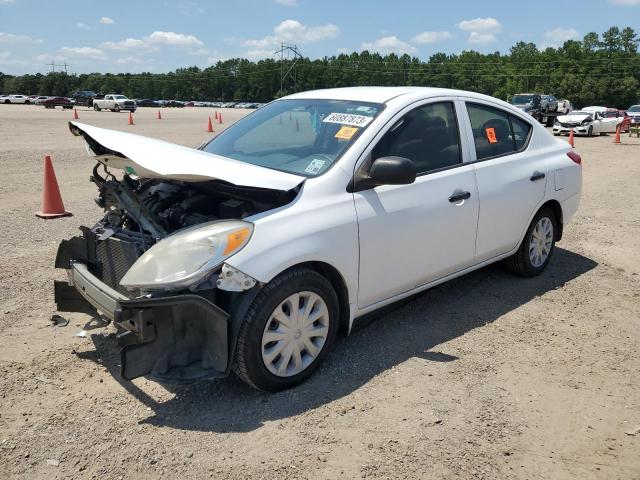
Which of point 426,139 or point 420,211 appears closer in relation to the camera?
point 420,211

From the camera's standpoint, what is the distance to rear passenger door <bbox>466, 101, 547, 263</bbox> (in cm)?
455

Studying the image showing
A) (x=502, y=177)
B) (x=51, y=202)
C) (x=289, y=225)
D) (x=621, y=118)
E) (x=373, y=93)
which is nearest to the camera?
(x=289, y=225)

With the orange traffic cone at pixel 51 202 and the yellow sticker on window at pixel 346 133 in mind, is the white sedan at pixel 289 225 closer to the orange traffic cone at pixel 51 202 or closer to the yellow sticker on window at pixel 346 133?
the yellow sticker on window at pixel 346 133

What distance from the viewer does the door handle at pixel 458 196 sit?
4189mm

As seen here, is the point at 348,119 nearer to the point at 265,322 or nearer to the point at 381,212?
the point at 381,212

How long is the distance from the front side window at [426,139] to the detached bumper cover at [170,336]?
158 cm

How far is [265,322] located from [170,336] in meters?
0.53

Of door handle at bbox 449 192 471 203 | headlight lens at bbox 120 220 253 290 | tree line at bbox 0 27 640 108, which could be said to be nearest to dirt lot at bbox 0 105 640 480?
headlight lens at bbox 120 220 253 290

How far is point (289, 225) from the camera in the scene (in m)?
3.26

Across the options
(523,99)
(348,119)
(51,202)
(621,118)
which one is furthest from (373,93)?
(523,99)

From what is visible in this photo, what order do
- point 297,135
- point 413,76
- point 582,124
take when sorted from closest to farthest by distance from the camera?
point 297,135, point 582,124, point 413,76

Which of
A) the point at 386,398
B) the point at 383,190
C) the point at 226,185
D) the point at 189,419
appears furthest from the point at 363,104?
the point at 189,419

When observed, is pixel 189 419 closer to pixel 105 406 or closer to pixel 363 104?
pixel 105 406

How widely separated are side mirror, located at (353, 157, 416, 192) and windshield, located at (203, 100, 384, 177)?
0.92ft
